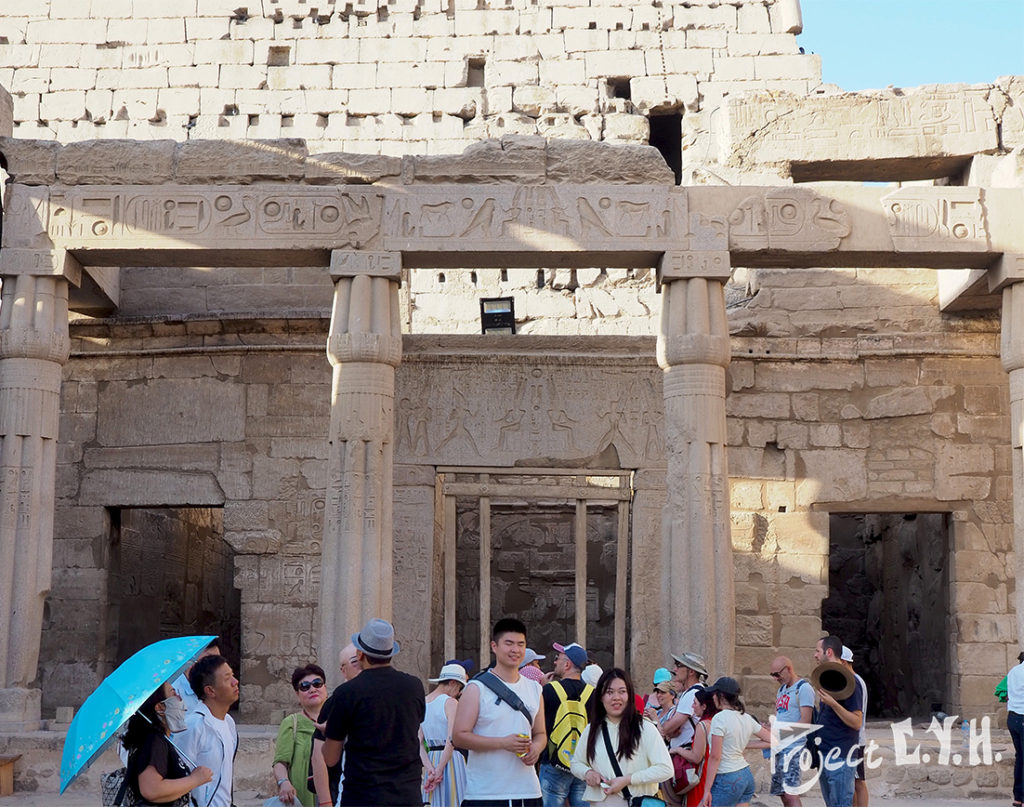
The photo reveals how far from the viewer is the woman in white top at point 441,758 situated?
627 cm

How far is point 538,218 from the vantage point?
10883 millimetres

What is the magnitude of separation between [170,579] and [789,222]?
9171 millimetres

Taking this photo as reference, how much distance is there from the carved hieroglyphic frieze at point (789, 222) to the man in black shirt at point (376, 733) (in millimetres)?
6480

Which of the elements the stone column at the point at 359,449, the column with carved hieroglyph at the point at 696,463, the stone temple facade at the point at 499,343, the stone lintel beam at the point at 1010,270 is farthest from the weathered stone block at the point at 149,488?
the stone lintel beam at the point at 1010,270

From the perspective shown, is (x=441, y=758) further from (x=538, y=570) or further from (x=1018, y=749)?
(x=538, y=570)

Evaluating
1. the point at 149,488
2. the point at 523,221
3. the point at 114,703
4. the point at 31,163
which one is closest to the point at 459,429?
the point at 523,221

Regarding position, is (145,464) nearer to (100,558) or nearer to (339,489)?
(100,558)

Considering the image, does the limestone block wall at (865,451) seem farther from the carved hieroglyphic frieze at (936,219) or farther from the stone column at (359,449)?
the stone column at (359,449)

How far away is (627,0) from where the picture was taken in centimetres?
1641

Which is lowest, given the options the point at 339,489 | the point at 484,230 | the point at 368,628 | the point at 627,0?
the point at 368,628

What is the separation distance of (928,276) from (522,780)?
29.9 ft

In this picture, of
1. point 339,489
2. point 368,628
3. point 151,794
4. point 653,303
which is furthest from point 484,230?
point 151,794

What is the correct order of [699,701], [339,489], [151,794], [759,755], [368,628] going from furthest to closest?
[339,489], [759,755], [699,701], [368,628], [151,794]

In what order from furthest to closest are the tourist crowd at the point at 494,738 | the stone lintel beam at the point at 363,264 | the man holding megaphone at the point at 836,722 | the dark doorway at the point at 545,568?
the dark doorway at the point at 545,568, the stone lintel beam at the point at 363,264, the man holding megaphone at the point at 836,722, the tourist crowd at the point at 494,738
